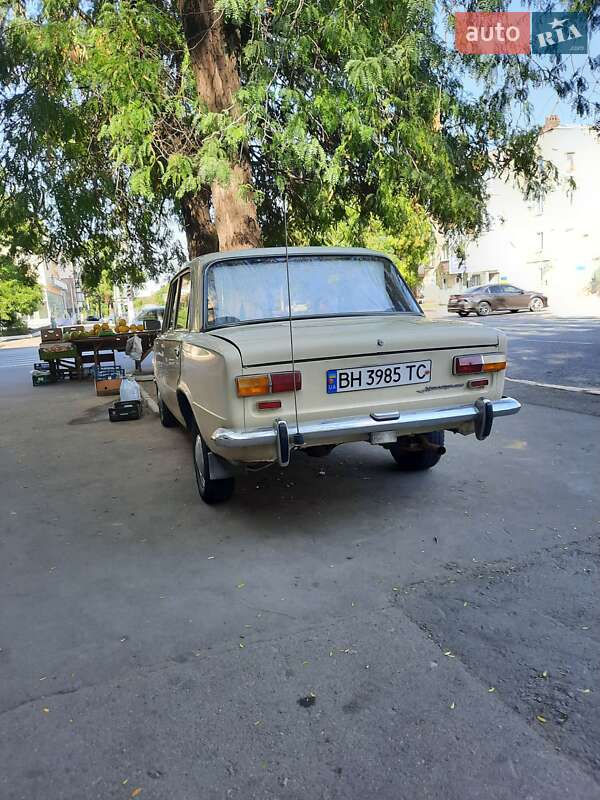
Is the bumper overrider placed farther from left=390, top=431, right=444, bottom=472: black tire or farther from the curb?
the curb

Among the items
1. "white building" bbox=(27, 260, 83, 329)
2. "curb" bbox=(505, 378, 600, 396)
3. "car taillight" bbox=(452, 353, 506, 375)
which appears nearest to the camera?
"car taillight" bbox=(452, 353, 506, 375)

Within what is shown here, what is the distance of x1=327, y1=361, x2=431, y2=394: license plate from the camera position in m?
3.57

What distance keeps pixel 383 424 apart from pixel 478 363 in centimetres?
79

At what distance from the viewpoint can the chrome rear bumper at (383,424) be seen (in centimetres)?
342

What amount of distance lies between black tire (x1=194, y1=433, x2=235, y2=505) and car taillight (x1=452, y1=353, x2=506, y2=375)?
175 cm

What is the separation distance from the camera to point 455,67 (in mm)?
8586

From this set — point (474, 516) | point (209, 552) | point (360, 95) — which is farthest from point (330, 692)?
point (360, 95)

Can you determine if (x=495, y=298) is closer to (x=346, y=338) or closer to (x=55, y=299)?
(x=346, y=338)

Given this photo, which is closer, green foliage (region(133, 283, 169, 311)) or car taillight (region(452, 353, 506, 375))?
car taillight (region(452, 353, 506, 375))

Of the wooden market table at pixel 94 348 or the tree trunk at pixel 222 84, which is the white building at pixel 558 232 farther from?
the tree trunk at pixel 222 84

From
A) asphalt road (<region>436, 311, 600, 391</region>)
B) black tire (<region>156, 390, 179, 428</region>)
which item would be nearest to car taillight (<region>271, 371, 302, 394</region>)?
black tire (<region>156, 390, 179, 428</region>)

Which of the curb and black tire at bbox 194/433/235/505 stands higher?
black tire at bbox 194/433/235/505

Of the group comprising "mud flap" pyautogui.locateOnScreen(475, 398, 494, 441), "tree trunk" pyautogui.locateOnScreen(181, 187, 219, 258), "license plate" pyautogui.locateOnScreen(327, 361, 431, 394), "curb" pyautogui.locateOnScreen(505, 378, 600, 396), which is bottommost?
"curb" pyautogui.locateOnScreen(505, 378, 600, 396)

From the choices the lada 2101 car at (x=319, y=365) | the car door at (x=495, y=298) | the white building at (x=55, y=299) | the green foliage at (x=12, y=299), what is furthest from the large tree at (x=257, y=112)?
the white building at (x=55, y=299)
